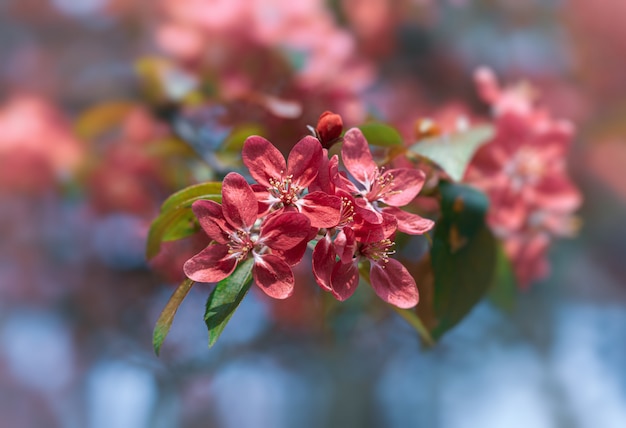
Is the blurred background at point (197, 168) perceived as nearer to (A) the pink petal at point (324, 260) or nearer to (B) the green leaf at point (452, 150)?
(B) the green leaf at point (452, 150)

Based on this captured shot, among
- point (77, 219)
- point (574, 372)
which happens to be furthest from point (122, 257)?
point (574, 372)

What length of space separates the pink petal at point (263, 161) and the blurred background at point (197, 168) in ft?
0.77

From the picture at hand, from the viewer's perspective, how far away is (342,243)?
21 centimetres

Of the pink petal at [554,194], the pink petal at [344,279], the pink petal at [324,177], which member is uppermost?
the pink petal at [324,177]

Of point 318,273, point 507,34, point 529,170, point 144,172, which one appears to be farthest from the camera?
point 507,34

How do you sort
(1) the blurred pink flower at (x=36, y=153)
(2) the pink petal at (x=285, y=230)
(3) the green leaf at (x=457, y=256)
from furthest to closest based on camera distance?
(1) the blurred pink flower at (x=36, y=153), (3) the green leaf at (x=457, y=256), (2) the pink petal at (x=285, y=230)

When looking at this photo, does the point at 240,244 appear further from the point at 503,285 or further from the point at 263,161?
the point at 503,285

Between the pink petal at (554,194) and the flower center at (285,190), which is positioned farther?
the pink petal at (554,194)

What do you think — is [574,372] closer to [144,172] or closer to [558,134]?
[558,134]

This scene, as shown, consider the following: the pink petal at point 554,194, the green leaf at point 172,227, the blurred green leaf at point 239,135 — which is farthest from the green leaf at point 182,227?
the pink petal at point 554,194

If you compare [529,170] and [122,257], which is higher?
[529,170]

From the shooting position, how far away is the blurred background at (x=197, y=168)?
1.64ft

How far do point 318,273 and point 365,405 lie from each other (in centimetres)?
46

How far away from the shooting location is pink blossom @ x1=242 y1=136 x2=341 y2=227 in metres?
0.22
